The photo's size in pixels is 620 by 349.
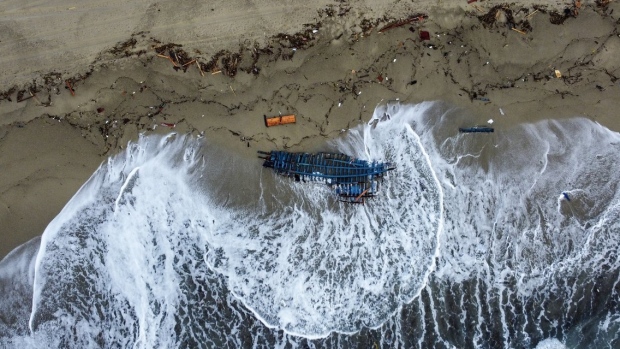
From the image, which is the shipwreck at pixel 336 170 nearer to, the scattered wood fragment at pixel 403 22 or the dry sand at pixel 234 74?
the dry sand at pixel 234 74

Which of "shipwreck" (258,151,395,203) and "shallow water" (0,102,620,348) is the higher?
"shipwreck" (258,151,395,203)

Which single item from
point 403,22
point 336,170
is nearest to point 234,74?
point 336,170

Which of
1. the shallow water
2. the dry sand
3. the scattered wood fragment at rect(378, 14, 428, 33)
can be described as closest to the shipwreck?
the shallow water

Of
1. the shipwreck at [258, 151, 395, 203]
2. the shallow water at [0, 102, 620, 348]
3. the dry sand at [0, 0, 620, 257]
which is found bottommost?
the shallow water at [0, 102, 620, 348]

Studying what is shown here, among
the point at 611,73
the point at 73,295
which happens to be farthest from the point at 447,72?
the point at 73,295

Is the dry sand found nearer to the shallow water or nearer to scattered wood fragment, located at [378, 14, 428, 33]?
scattered wood fragment, located at [378, 14, 428, 33]

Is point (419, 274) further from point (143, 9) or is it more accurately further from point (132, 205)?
point (143, 9)

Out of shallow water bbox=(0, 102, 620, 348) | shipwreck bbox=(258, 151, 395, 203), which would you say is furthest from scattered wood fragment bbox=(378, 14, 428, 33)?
shipwreck bbox=(258, 151, 395, 203)
